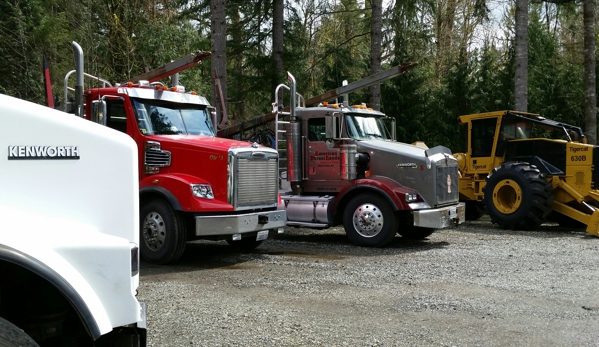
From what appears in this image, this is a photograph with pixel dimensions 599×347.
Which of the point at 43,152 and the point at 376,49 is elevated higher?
the point at 376,49

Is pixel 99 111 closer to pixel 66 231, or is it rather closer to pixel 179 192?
pixel 179 192

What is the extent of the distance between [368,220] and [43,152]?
342 inches

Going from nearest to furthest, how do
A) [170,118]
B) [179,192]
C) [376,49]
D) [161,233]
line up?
1. [179,192]
2. [161,233]
3. [170,118]
4. [376,49]

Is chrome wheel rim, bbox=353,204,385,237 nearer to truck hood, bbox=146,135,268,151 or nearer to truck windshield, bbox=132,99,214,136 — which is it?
truck hood, bbox=146,135,268,151

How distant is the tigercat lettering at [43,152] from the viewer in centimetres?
317

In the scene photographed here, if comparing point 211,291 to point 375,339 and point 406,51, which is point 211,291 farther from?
point 406,51

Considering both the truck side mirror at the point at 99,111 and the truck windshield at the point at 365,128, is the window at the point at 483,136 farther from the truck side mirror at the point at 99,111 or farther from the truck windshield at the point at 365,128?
the truck side mirror at the point at 99,111

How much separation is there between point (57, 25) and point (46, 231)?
25547 millimetres

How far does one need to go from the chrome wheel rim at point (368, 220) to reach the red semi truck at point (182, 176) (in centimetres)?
186

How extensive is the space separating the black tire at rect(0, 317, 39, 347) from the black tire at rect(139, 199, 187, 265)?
6.42 meters

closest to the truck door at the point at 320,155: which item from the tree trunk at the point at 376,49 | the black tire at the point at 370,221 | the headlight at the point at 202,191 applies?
the black tire at the point at 370,221

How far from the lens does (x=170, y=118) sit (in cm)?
1031

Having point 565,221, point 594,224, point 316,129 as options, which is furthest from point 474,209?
point 316,129

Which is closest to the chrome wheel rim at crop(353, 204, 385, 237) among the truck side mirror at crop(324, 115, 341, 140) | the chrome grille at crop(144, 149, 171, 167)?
the truck side mirror at crop(324, 115, 341, 140)
